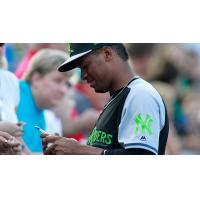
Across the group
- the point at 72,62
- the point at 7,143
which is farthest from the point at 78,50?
the point at 7,143

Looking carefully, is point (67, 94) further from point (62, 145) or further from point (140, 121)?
point (140, 121)

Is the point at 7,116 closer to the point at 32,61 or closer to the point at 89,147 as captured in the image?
the point at 32,61

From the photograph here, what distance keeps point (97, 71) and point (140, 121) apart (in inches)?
15.1

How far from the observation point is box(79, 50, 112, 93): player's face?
452cm

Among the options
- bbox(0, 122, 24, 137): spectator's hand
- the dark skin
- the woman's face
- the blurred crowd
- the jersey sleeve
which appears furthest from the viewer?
the woman's face

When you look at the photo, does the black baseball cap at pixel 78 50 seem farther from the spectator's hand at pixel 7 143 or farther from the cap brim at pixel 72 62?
the spectator's hand at pixel 7 143

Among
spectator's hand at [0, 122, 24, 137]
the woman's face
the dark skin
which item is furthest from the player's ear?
the woman's face

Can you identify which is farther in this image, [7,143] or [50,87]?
[50,87]

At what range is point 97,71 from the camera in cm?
452

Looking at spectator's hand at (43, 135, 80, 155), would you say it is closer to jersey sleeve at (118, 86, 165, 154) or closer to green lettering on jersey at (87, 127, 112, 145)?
green lettering on jersey at (87, 127, 112, 145)

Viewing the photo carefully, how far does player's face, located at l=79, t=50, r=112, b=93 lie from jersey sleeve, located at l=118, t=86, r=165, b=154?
0.66 ft
